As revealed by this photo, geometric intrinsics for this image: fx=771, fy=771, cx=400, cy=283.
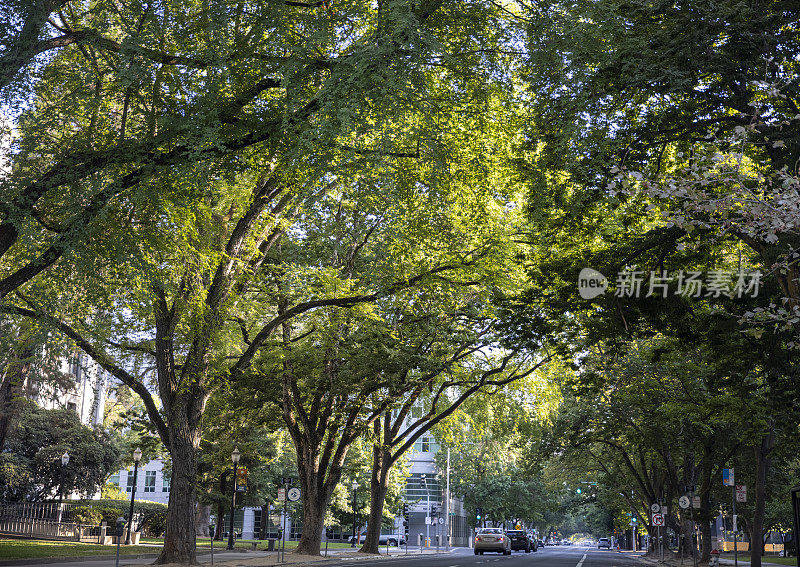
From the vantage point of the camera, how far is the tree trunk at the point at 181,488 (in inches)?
848

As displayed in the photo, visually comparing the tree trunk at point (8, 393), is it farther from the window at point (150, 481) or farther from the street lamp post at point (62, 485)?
the window at point (150, 481)

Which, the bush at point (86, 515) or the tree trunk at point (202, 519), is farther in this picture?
the tree trunk at point (202, 519)

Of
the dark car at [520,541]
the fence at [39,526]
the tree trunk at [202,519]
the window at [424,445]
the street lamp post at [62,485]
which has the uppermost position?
the window at [424,445]

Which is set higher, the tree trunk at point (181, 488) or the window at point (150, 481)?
the tree trunk at point (181, 488)

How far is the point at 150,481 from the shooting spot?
84500 mm

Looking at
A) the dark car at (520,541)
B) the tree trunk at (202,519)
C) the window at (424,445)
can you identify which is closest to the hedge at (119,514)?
the tree trunk at (202,519)

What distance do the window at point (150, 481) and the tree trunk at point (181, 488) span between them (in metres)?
67.1

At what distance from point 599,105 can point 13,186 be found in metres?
9.85

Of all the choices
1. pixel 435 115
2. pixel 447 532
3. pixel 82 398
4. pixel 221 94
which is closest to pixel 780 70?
pixel 435 115

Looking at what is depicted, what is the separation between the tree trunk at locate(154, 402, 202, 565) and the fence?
15404 millimetres

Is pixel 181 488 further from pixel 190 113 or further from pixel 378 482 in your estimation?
pixel 378 482

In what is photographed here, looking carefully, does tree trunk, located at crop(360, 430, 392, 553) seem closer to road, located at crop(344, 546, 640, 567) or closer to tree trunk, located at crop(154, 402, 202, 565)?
road, located at crop(344, 546, 640, 567)

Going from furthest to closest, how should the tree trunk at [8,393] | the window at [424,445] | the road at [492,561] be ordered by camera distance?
the window at [424,445]
the tree trunk at [8,393]
the road at [492,561]

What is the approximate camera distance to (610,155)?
40.2 feet
